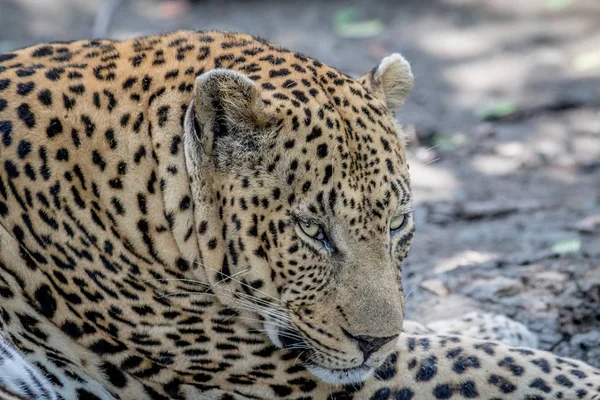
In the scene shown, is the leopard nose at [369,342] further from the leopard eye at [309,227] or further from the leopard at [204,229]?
the leopard eye at [309,227]

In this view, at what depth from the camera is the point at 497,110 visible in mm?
11414

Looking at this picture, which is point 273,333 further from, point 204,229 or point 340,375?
point 204,229

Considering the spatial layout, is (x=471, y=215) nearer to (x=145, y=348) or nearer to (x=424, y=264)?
(x=424, y=264)

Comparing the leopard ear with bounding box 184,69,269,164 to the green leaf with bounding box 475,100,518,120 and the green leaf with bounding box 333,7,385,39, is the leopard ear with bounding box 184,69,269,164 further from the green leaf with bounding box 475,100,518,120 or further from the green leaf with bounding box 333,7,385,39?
the green leaf with bounding box 333,7,385,39

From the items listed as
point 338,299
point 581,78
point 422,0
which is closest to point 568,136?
point 581,78

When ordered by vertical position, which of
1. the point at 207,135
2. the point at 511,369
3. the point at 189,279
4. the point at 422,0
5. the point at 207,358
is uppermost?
the point at 422,0

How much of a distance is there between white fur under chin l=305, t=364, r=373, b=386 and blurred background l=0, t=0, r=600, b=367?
1401mm

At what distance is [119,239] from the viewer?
189 inches

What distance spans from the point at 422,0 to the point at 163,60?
10.5 m

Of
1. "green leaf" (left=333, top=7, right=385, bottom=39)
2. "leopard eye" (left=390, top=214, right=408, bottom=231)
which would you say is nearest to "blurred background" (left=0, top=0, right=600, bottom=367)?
"green leaf" (left=333, top=7, right=385, bottom=39)

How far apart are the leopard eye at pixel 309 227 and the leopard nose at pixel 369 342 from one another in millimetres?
530

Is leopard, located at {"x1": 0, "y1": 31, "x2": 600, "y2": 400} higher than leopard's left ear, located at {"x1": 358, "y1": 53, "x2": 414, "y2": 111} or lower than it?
lower

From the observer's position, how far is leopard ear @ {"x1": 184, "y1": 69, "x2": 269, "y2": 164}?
4.45 meters

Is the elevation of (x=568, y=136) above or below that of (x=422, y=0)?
below
